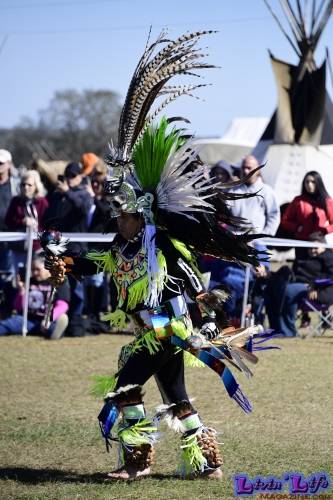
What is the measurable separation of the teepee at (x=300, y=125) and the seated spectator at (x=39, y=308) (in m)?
8.97

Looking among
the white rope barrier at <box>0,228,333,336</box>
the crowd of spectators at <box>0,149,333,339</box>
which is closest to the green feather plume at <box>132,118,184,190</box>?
the white rope barrier at <box>0,228,333,336</box>

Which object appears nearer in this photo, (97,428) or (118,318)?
(118,318)

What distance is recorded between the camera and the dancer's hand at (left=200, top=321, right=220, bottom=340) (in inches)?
226

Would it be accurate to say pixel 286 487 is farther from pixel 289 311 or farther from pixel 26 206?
pixel 26 206

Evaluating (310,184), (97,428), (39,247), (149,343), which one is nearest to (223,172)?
(310,184)

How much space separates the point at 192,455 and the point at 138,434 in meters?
0.33

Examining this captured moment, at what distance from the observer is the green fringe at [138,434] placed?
221 inches

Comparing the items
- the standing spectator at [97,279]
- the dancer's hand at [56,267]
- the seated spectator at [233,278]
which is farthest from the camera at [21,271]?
the dancer's hand at [56,267]

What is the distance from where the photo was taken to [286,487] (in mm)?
5492

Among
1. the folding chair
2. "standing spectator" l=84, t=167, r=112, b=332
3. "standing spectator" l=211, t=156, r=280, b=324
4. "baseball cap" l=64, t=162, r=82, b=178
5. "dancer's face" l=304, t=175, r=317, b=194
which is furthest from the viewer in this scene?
"baseball cap" l=64, t=162, r=82, b=178

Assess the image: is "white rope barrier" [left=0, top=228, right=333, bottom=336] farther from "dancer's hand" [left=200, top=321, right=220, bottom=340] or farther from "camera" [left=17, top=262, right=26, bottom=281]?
"dancer's hand" [left=200, top=321, right=220, bottom=340]

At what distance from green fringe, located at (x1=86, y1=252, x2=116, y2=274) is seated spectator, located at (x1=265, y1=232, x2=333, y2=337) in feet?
17.9

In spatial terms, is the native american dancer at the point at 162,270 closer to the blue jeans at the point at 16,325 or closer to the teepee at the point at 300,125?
the blue jeans at the point at 16,325

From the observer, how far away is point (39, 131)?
86.6 meters
